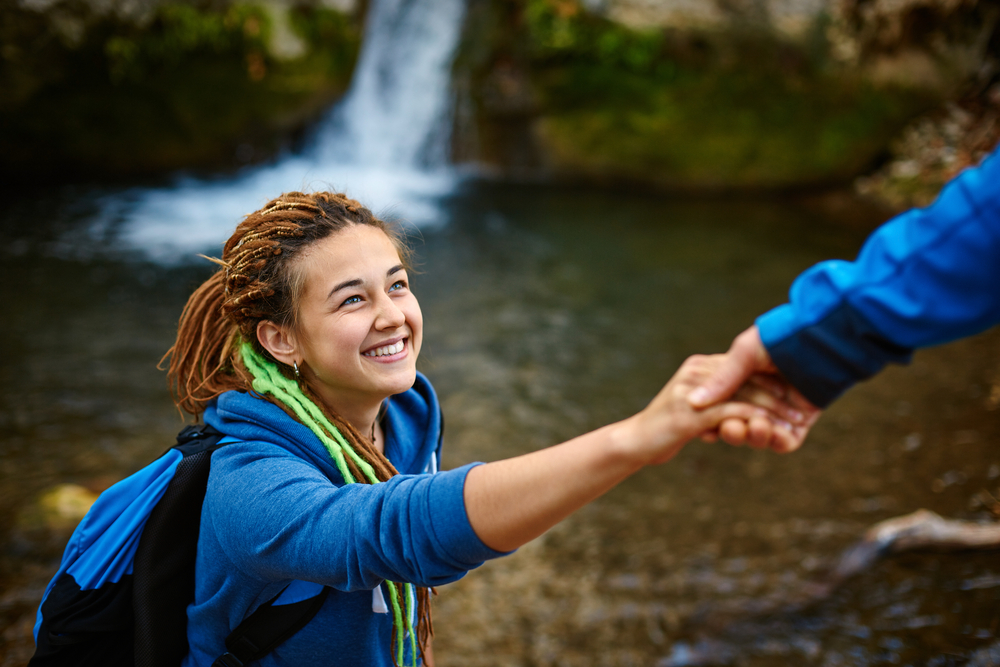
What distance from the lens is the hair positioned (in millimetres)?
1561

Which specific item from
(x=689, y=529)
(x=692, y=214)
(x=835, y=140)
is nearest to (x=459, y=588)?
(x=689, y=529)

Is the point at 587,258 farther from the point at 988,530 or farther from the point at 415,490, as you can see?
the point at 415,490

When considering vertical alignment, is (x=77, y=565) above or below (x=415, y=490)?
above

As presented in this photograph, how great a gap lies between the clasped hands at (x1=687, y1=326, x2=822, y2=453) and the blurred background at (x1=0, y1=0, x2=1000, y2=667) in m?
1.53

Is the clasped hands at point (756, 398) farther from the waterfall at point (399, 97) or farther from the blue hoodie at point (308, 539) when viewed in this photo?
the waterfall at point (399, 97)

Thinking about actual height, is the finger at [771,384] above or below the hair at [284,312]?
below

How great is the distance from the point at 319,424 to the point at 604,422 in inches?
153

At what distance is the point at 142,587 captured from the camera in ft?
4.98

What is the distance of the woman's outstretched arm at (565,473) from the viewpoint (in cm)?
108

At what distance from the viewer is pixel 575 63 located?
35.7ft

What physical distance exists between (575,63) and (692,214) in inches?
130

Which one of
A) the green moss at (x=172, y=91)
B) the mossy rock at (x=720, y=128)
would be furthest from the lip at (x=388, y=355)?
the mossy rock at (x=720, y=128)

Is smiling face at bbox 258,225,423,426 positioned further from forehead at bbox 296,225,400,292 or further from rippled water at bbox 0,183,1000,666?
rippled water at bbox 0,183,1000,666

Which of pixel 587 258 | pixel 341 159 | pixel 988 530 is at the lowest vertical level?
pixel 988 530
